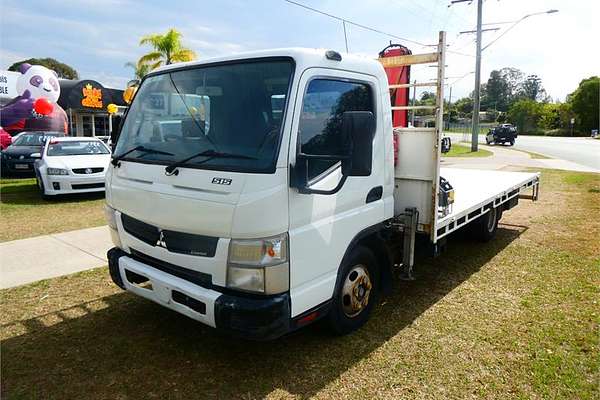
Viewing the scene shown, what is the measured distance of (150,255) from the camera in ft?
10.5

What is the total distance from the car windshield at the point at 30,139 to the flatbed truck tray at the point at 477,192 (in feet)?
42.7

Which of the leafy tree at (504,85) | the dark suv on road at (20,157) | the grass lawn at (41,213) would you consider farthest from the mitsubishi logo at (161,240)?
the leafy tree at (504,85)

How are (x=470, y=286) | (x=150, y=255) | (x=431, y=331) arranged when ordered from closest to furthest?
(x=150, y=255) → (x=431, y=331) → (x=470, y=286)

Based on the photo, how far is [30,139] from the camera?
47.1ft

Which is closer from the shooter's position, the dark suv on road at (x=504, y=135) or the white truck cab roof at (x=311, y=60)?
the white truck cab roof at (x=311, y=60)

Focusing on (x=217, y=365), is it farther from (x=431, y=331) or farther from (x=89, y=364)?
(x=431, y=331)

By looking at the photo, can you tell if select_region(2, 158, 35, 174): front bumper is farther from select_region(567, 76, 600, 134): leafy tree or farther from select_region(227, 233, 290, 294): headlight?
select_region(567, 76, 600, 134): leafy tree

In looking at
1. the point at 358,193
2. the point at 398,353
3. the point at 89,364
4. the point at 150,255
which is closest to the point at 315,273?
the point at 358,193

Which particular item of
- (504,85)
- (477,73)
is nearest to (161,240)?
(477,73)

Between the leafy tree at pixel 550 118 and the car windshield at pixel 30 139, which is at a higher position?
the leafy tree at pixel 550 118

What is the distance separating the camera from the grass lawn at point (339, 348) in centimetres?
296

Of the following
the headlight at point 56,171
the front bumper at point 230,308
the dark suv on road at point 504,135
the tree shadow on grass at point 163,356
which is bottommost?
the tree shadow on grass at point 163,356

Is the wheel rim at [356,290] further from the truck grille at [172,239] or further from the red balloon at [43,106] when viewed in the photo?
the red balloon at [43,106]

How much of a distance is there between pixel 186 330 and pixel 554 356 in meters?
2.98
